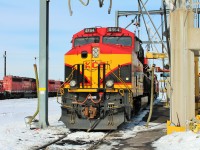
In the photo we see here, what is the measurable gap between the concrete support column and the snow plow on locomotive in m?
1.63

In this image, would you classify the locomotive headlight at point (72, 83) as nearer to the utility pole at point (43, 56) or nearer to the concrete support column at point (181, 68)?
the utility pole at point (43, 56)

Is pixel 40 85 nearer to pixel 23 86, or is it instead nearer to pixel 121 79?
pixel 121 79

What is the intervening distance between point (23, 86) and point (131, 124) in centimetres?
4267

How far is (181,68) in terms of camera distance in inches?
439

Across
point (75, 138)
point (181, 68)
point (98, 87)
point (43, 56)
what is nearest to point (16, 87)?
point (43, 56)

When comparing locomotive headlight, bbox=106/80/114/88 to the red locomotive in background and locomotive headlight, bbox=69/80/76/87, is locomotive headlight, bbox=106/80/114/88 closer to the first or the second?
locomotive headlight, bbox=69/80/76/87

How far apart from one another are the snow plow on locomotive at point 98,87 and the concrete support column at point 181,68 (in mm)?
1627

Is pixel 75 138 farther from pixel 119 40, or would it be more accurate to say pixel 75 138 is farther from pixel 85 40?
pixel 119 40

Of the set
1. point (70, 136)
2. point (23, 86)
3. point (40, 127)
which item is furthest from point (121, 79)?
point (23, 86)

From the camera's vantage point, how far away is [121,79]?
12.3 meters

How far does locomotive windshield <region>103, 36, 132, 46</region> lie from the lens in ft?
44.6

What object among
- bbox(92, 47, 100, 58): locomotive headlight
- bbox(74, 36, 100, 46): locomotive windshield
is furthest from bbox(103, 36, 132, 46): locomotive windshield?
bbox(92, 47, 100, 58): locomotive headlight

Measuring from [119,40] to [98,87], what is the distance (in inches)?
93.6

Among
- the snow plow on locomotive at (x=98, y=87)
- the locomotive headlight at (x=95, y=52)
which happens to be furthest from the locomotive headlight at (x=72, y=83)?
the locomotive headlight at (x=95, y=52)
